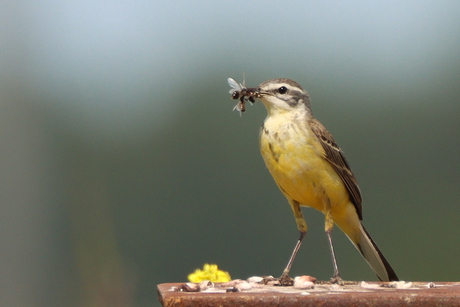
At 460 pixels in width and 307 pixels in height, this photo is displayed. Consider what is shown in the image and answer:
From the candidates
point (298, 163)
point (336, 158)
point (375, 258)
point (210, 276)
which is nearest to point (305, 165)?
point (298, 163)

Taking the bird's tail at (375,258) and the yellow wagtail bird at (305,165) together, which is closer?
the yellow wagtail bird at (305,165)

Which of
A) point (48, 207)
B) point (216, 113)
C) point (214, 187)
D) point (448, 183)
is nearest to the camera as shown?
point (48, 207)

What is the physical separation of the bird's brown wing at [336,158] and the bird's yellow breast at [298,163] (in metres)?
0.06

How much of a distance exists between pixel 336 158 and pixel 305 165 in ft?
1.65

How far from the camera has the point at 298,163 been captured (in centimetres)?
750

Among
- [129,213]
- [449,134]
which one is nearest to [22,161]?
[129,213]

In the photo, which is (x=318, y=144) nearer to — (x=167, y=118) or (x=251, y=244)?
(x=251, y=244)

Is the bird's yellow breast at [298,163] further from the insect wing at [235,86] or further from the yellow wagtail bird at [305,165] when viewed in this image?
the insect wing at [235,86]

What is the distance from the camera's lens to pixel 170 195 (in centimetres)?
3450

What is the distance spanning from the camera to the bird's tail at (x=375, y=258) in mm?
7969

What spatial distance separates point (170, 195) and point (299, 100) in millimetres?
26740

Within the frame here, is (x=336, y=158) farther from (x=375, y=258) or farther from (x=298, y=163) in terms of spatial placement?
(x=375, y=258)

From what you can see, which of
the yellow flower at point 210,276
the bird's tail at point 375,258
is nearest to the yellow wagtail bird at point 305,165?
the bird's tail at point 375,258

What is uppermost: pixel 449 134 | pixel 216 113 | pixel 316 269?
pixel 216 113
